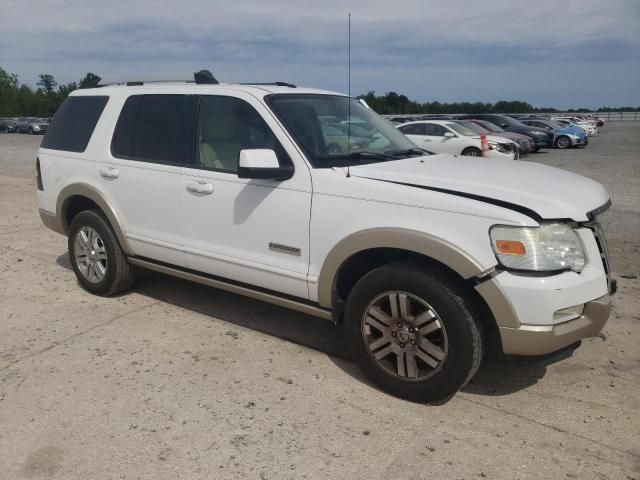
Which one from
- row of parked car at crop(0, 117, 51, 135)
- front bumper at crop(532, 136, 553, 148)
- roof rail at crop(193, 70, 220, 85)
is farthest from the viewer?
row of parked car at crop(0, 117, 51, 135)

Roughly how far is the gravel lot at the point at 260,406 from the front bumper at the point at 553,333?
0.47 meters

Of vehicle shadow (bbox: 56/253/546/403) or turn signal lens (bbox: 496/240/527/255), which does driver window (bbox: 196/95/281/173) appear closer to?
vehicle shadow (bbox: 56/253/546/403)

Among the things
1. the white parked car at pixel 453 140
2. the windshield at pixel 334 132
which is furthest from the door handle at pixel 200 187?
the white parked car at pixel 453 140

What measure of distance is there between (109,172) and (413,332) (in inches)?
117

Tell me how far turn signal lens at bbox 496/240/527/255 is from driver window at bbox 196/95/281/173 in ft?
5.56

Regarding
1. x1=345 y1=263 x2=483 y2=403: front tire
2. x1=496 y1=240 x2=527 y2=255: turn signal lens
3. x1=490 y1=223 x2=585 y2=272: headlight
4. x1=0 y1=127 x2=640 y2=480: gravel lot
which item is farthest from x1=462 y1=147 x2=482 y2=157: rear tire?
x1=496 y1=240 x2=527 y2=255: turn signal lens

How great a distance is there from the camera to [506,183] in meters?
3.33

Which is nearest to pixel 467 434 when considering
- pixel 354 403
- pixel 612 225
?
pixel 354 403

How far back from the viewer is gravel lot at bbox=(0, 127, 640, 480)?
289cm

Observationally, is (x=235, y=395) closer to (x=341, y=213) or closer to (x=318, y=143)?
(x=341, y=213)

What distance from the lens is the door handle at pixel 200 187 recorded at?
13.7ft

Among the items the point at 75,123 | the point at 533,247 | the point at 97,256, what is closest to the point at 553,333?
the point at 533,247

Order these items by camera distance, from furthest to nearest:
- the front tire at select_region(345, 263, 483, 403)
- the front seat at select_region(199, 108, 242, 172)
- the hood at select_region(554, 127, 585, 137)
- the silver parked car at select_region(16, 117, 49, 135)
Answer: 1. the silver parked car at select_region(16, 117, 49, 135)
2. the hood at select_region(554, 127, 585, 137)
3. the front seat at select_region(199, 108, 242, 172)
4. the front tire at select_region(345, 263, 483, 403)

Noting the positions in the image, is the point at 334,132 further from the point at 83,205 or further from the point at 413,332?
the point at 83,205
